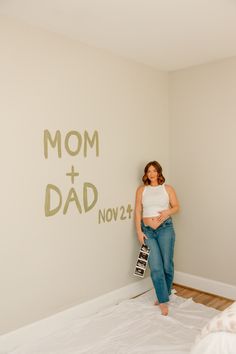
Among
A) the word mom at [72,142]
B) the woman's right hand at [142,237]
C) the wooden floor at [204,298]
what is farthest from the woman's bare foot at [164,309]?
the word mom at [72,142]

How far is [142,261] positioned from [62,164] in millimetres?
1356

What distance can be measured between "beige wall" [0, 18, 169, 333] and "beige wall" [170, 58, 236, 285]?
1.45 ft

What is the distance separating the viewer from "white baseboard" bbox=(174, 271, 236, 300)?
137 inches

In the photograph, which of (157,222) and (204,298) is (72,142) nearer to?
(157,222)

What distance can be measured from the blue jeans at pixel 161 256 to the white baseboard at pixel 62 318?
16.1 inches

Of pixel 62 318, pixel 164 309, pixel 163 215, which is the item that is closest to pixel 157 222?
pixel 163 215

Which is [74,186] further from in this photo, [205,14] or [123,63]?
[205,14]

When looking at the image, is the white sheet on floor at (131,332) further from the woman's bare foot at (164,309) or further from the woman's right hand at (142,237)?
the woman's right hand at (142,237)

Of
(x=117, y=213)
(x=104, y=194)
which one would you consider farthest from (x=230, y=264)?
(x=104, y=194)

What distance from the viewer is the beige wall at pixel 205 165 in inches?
137

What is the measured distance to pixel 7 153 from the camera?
249 centimetres

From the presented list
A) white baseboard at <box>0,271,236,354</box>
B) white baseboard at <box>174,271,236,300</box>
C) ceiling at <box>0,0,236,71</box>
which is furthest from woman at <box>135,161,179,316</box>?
ceiling at <box>0,0,236,71</box>

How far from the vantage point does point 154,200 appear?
3389 millimetres

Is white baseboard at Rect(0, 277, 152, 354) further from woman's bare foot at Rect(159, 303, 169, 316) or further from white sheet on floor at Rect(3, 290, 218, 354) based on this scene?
woman's bare foot at Rect(159, 303, 169, 316)
